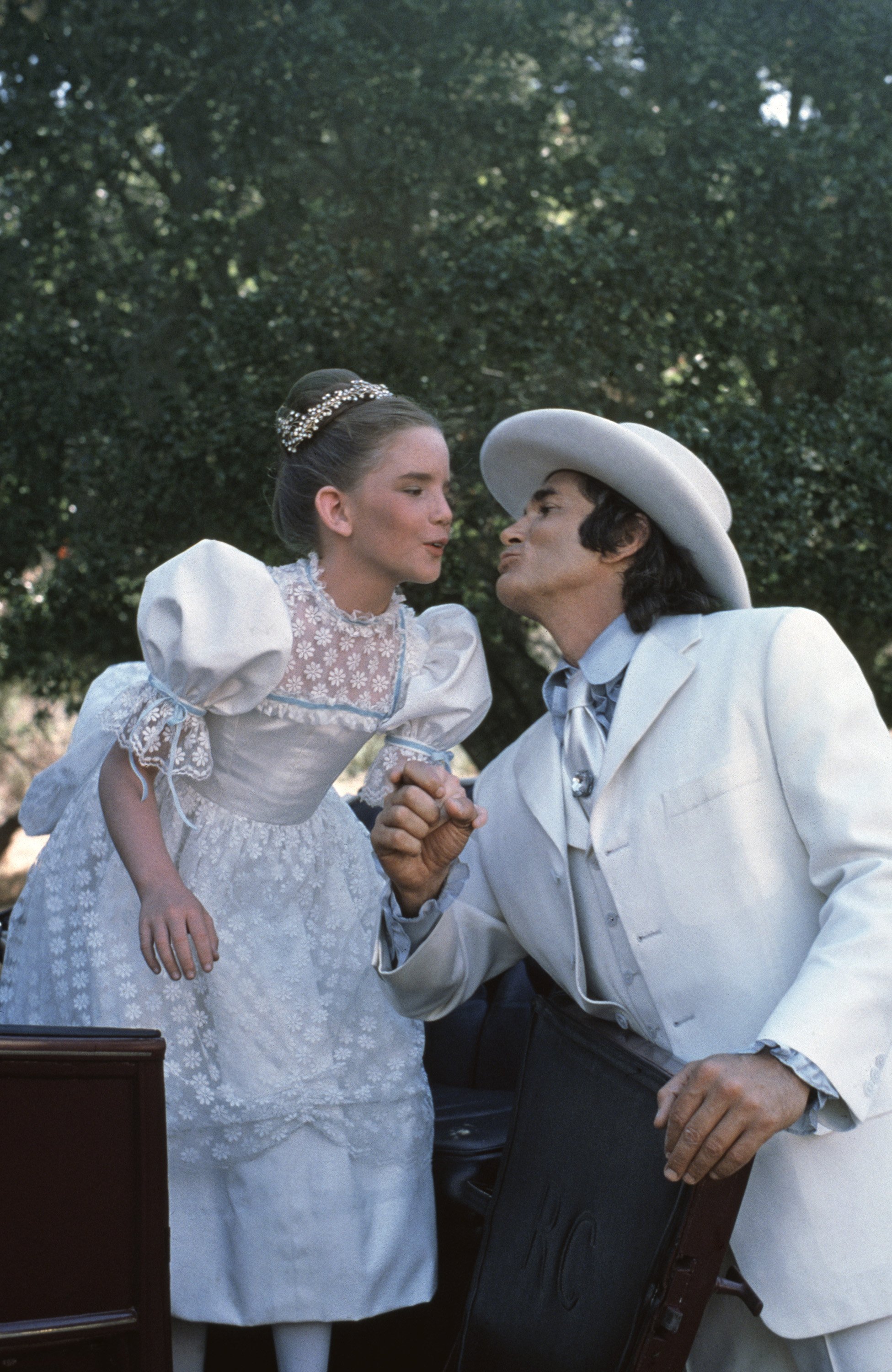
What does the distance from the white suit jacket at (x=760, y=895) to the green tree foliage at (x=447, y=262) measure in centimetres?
348

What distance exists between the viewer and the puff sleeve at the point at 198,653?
2357 mm

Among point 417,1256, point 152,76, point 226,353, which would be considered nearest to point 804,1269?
point 417,1256

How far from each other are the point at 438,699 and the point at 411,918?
636 mm

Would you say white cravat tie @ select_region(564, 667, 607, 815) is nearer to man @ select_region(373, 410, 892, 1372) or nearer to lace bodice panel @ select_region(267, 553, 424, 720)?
man @ select_region(373, 410, 892, 1372)

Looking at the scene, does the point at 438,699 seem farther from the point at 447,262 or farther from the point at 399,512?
the point at 447,262

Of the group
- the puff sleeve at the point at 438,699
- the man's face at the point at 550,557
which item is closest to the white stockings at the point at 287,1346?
the puff sleeve at the point at 438,699

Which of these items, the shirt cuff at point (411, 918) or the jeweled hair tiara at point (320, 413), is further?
the jeweled hair tiara at point (320, 413)

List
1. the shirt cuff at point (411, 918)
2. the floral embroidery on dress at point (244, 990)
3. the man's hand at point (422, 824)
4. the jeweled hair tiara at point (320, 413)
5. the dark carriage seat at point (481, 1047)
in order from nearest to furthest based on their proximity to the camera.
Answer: the man's hand at point (422, 824) < the shirt cuff at point (411, 918) < the floral embroidery on dress at point (244, 990) < the jeweled hair tiara at point (320, 413) < the dark carriage seat at point (481, 1047)

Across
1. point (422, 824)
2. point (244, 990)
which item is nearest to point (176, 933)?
point (244, 990)

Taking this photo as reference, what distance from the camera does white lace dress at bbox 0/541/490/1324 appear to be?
2.35m

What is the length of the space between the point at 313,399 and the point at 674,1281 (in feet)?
6.70

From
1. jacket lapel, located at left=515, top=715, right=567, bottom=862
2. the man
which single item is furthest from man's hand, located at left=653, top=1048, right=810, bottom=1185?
jacket lapel, located at left=515, top=715, right=567, bottom=862

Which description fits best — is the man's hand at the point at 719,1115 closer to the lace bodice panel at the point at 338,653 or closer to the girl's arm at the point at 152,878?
the girl's arm at the point at 152,878

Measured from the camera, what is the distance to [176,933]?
2201 millimetres
